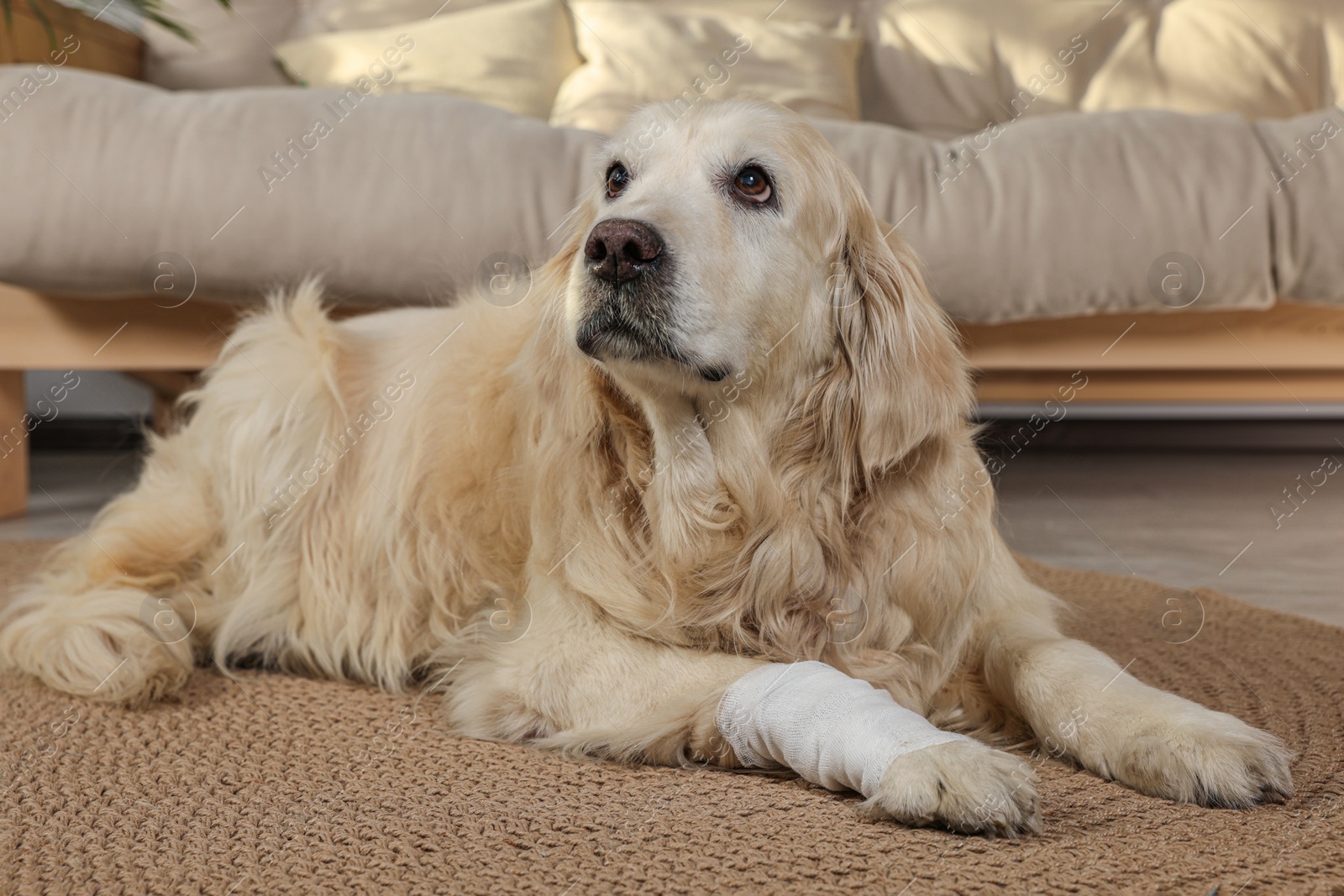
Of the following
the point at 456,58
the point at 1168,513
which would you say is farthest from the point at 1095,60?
the point at 456,58

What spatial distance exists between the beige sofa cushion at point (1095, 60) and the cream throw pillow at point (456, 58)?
48.4 inches

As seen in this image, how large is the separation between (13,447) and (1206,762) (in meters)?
2.91

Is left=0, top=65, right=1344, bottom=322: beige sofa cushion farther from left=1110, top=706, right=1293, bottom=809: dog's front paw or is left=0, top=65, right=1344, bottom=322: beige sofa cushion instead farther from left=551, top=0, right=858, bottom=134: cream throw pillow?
left=1110, top=706, right=1293, bottom=809: dog's front paw

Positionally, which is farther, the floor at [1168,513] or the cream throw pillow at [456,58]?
the cream throw pillow at [456,58]

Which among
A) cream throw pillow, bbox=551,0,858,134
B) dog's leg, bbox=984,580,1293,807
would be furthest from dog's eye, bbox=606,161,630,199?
cream throw pillow, bbox=551,0,858,134

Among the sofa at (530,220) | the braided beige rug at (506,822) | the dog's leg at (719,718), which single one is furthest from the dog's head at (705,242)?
the sofa at (530,220)

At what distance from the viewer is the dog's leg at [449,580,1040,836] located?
99 cm

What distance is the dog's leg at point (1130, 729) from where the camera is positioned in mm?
1072

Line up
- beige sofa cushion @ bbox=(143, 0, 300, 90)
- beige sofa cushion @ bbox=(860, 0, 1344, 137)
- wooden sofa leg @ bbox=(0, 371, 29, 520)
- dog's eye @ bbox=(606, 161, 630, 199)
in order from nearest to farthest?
dog's eye @ bbox=(606, 161, 630, 199) → wooden sofa leg @ bbox=(0, 371, 29, 520) → beige sofa cushion @ bbox=(143, 0, 300, 90) → beige sofa cushion @ bbox=(860, 0, 1344, 137)

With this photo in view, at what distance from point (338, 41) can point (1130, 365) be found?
2714 millimetres

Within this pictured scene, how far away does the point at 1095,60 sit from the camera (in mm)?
3846

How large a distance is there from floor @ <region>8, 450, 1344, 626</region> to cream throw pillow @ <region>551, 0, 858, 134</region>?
1.52 m

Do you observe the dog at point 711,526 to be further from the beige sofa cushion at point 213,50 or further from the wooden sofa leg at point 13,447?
the beige sofa cushion at point 213,50

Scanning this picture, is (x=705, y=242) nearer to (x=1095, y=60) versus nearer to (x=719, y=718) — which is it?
(x=719, y=718)
